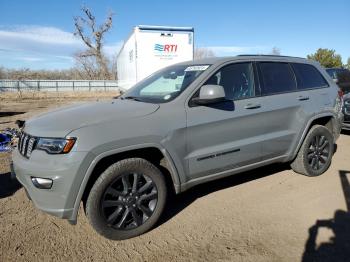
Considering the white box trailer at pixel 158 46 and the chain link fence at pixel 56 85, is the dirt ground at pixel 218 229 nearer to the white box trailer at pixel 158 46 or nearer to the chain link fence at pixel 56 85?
the white box trailer at pixel 158 46

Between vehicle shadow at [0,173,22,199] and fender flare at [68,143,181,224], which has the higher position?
fender flare at [68,143,181,224]

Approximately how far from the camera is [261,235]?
3.45 meters

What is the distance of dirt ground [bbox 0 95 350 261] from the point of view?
3.14 m

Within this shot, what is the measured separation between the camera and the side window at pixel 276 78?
444 cm

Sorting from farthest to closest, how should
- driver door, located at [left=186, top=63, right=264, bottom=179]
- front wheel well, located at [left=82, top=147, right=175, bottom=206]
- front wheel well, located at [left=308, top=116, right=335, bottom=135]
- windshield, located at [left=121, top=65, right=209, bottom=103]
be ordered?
front wheel well, located at [left=308, top=116, right=335, bottom=135], windshield, located at [left=121, top=65, right=209, bottom=103], driver door, located at [left=186, top=63, right=264, bottom=179], front wheel well, located at [left=82, top=147, right=175, bottom=206]

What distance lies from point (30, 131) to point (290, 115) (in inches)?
130

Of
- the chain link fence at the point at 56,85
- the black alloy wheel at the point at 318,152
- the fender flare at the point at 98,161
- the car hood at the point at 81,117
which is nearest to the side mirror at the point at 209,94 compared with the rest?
the car hood at the point at 81,117

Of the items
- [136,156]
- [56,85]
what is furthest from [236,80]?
[56,85]

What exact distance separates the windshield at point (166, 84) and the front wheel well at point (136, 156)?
608 millimetres

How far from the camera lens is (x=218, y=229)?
3.60 metres

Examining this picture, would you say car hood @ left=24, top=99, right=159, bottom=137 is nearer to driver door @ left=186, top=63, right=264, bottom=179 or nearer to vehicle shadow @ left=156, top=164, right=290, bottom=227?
driver door @ left=186, top=63, right=264, bottom=179

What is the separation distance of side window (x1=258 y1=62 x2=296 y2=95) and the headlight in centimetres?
256

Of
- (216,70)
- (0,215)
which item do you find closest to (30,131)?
(0,215)

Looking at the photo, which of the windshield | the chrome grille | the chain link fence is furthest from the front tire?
the chain link fence
